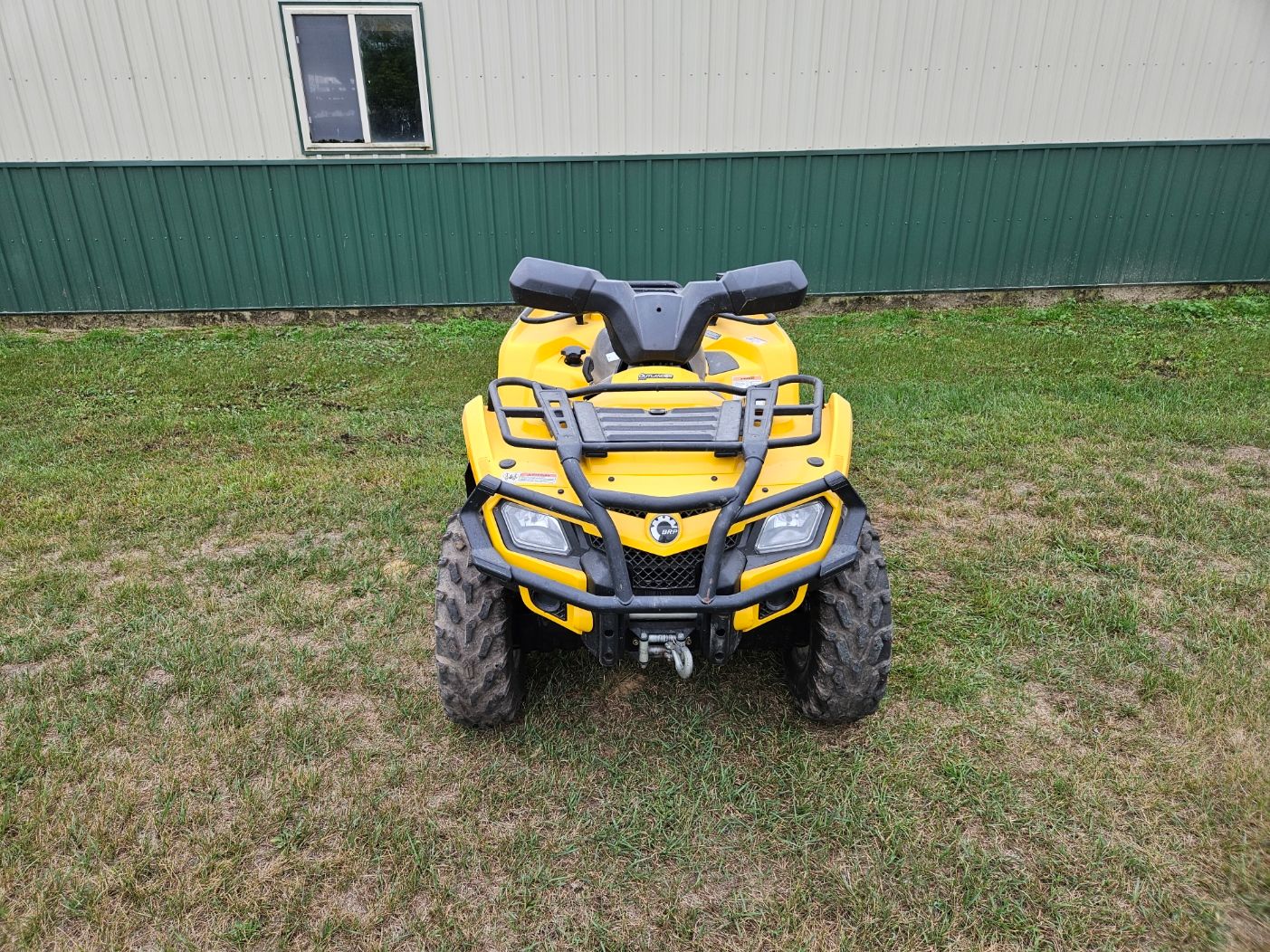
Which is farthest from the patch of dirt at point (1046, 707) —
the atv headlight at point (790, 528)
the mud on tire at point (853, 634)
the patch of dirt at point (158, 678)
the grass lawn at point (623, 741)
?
the patch of dirt at point (158, 678)

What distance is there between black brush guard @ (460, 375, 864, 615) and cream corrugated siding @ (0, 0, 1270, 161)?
6.19 m

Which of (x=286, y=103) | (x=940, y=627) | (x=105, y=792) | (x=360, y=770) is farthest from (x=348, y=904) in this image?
(x=286, y=103)

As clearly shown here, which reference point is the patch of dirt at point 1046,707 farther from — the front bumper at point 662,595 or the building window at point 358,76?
the building window at point 358,76

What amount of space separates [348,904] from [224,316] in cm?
764

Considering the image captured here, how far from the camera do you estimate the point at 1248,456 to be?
4461 mm

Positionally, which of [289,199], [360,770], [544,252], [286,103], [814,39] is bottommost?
[360,770]

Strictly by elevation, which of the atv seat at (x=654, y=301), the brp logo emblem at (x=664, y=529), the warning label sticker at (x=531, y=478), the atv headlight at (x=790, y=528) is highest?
the atv seat at (x=654, y=301)

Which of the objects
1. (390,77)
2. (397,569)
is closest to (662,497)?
(397,569)

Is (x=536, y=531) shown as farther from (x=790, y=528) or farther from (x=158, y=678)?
(x=158, y=678)

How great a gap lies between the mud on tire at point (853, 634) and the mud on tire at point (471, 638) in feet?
2.93

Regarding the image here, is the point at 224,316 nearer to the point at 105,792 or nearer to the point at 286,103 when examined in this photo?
the point at 286,103

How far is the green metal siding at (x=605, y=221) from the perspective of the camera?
7.71 meters

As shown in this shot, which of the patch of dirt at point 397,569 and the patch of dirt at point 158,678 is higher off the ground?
the patch of dirt at point 158,678

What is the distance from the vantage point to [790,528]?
209 centimetres
